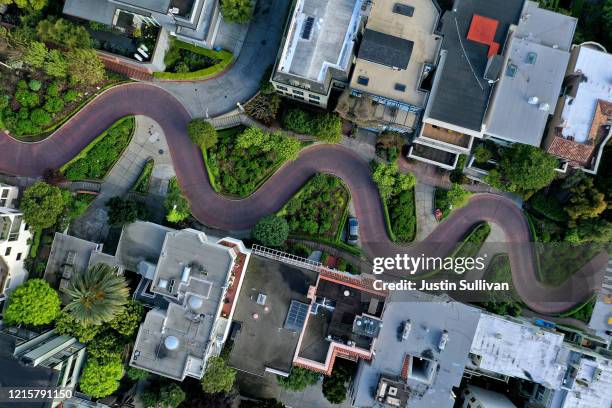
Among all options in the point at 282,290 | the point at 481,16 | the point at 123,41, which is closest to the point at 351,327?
the point at 282,290

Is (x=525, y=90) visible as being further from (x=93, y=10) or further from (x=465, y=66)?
(x=93, y=10)

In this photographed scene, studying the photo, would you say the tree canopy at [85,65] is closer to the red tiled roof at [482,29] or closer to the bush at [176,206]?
the bush at [176,206]

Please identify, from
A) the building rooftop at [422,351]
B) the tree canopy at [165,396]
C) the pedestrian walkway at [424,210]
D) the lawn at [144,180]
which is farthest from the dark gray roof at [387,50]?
the tree canopy at [165,396]

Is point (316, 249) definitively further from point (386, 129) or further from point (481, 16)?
point (481, 16)

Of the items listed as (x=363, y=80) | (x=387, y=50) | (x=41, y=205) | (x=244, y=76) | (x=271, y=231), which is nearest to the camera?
(x=387, y=50)

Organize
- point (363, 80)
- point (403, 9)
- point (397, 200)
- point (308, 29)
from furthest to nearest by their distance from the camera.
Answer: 1. point (397, 200)
2. point (363, 80)
3. point (403, 9)
4. point (308, 29)


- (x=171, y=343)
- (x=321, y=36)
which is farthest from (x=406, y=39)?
(x=171, y=343)
